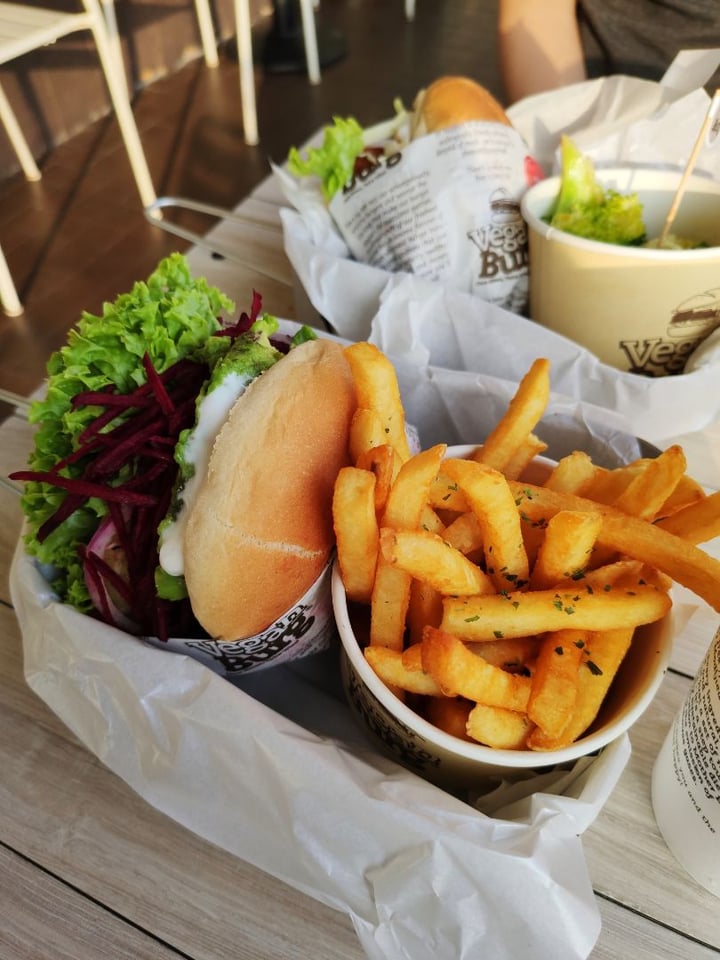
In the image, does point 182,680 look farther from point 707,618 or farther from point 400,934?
point 707,618

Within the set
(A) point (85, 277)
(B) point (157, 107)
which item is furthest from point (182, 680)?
(B) point (157, 107)

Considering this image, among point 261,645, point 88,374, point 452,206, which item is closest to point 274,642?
point 261,645

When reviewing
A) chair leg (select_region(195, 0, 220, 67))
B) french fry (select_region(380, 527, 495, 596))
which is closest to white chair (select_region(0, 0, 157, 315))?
chair leg (select_region(195, 0, 220, 67))

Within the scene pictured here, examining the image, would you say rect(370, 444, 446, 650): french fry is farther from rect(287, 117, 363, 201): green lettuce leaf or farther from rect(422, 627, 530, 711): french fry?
rect(287, 117, 363, 201): green lettuce leaf

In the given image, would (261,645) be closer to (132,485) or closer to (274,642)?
(274,642)

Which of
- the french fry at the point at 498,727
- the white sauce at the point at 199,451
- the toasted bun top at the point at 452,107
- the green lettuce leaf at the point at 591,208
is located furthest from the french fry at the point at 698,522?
the toasted bun top at the point at 452,107
